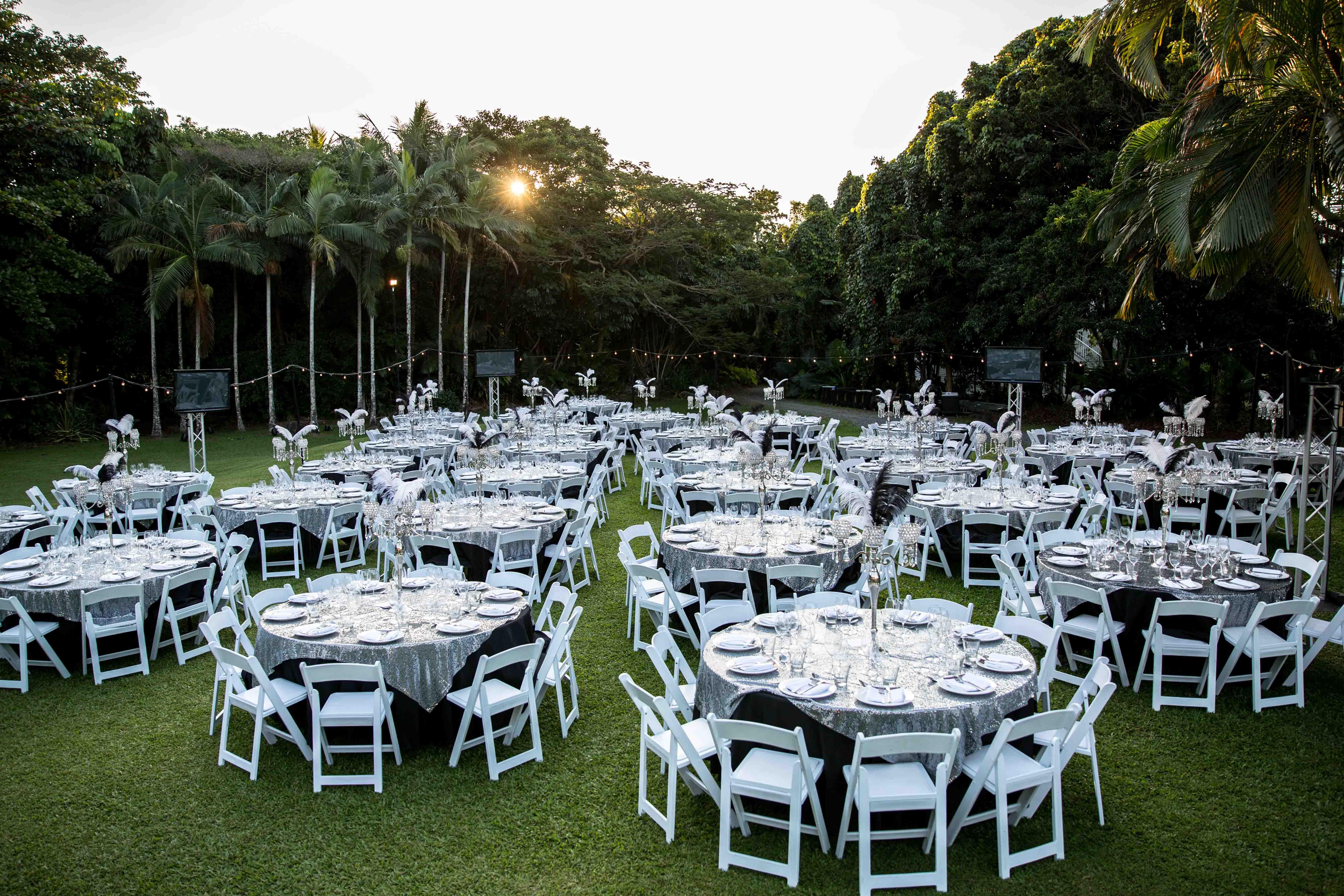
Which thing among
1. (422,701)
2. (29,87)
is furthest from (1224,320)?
(29,87)

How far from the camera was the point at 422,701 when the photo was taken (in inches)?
210

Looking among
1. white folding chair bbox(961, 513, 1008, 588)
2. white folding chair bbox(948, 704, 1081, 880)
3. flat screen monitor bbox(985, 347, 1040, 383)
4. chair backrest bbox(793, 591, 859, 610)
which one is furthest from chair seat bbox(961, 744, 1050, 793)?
flat screen monitor bbox(985, 347, 1040, 383)

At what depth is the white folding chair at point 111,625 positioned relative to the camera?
6578mm

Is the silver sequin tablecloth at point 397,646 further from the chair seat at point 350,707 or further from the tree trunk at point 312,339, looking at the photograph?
the tree trunk at point 312,339

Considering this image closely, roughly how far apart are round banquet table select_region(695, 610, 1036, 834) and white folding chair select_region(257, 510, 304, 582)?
656 centimetres

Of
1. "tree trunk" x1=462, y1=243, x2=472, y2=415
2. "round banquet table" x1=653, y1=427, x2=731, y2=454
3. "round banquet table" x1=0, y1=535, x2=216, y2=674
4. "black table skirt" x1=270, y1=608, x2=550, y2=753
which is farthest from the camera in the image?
"tree trunk" x1=462, y1=243, x2=472, y2=415

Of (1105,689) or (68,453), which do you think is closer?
(1105,689)

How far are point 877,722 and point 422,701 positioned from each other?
2797 mm

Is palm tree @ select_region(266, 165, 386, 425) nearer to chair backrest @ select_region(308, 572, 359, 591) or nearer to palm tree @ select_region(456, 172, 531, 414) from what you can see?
palm tree @ select_region(456, 172, 531, 414)

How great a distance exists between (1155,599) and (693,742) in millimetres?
3791

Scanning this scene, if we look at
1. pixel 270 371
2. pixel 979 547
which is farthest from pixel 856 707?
pixel 270 371

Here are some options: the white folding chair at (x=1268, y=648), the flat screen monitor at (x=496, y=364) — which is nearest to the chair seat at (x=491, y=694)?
the white folding chair at (x=1268, y=648)

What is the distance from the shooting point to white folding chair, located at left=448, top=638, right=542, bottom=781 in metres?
5.09

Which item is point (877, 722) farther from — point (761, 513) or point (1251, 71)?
point (1251, 71)
